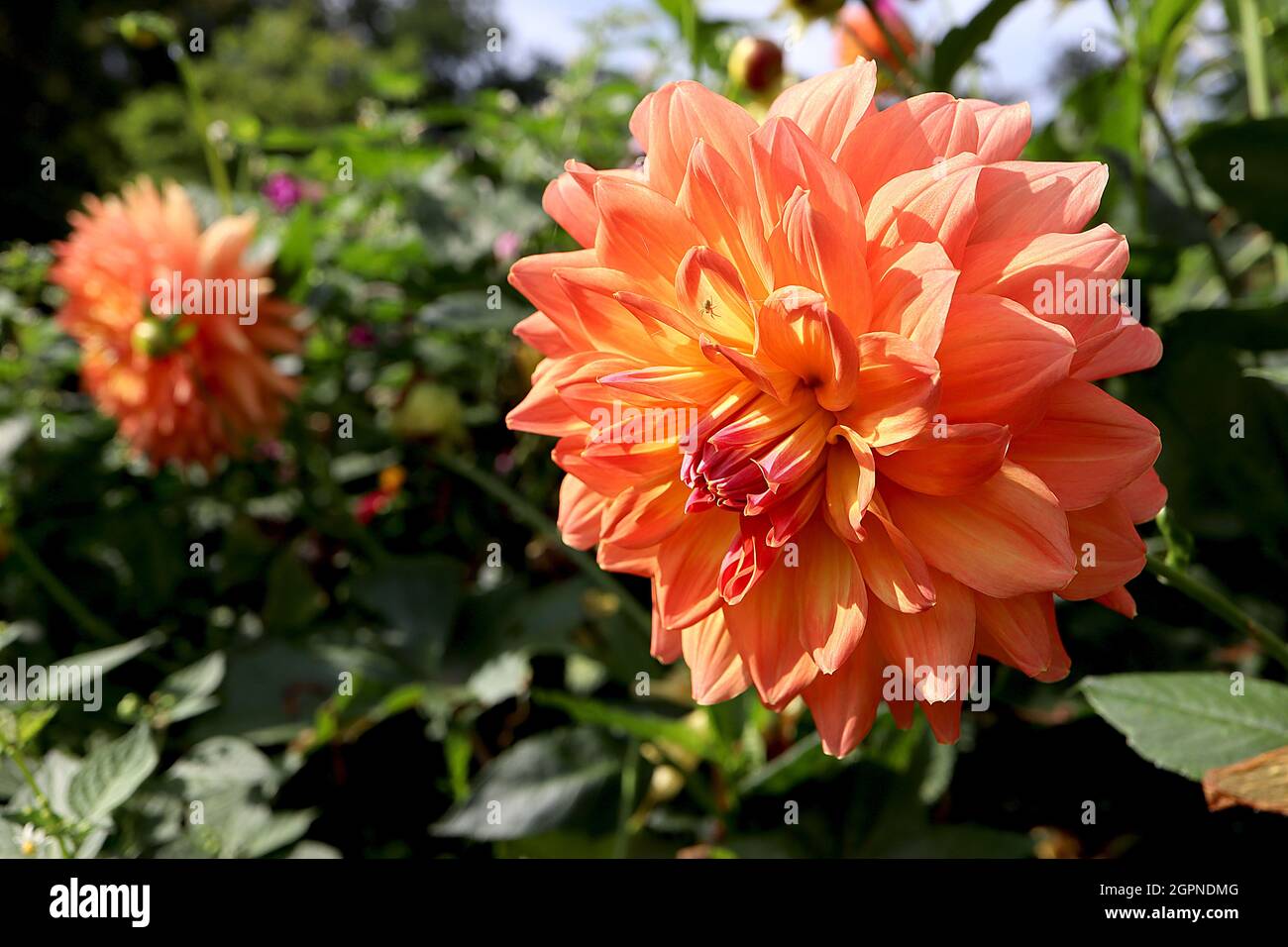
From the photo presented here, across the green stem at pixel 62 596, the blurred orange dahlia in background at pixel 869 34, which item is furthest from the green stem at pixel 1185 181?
the green stem at pixel 62 596

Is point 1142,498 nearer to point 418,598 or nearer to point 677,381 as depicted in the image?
point 677,381

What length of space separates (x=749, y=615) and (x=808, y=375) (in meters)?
0.15

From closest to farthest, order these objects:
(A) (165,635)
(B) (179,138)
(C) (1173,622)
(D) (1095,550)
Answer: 1. (D) (1095,550)
2. (C) (1173,622)
3. (A) (165,635)
4. (B) (179,138)

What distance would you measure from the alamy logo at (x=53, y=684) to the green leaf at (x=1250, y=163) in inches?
43.2

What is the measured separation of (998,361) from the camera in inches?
18.7

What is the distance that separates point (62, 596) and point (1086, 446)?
112 centimetres

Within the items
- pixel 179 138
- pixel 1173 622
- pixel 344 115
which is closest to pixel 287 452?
pixel 1173 622

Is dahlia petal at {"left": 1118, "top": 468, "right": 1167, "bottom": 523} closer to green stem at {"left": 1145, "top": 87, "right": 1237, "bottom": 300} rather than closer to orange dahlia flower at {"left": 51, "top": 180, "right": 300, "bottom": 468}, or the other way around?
green stem at {"left": 1145, "top": 87, "right": 1237, "bottom": 300}

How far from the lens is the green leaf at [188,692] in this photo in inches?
31.9

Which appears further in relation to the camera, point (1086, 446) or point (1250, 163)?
point (1250, 163)

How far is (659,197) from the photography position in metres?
0.54

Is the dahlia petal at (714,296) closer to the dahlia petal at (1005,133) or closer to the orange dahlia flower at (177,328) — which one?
the dahlia petal at (1005,133)
